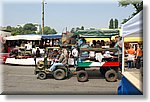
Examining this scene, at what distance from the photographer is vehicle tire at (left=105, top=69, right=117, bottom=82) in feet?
26.1

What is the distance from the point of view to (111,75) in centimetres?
801

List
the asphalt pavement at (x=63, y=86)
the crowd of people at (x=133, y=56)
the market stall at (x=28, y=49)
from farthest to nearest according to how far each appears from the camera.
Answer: the market stall at (x=28, y=49) < the crowd of people at (x=133, y=56) < the asphalt pavement at (x=63, y=86)

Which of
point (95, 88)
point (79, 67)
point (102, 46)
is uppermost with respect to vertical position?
point (102, 46)

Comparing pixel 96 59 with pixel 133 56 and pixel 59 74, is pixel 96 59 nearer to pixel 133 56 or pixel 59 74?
pixel 59 74

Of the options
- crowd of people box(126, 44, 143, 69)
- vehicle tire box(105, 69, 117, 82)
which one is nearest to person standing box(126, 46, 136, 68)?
crowd of people box(126, 44, 143, 69)

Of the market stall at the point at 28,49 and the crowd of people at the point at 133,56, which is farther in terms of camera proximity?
the market stall at the point at 28,49

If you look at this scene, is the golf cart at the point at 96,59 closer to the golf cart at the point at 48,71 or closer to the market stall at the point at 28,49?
the golf cart at the point at 48,71

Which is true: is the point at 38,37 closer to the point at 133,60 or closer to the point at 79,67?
the point at 133,60

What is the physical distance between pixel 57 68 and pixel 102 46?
1731 mm

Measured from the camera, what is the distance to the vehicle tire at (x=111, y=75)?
26.1 ft

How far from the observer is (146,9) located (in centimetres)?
359

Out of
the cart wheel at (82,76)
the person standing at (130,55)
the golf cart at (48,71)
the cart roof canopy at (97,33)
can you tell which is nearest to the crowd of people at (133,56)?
the person standing at (130,55)

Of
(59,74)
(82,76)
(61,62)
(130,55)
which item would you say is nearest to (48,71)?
(59,74)

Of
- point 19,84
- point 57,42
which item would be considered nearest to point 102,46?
point 19,84
